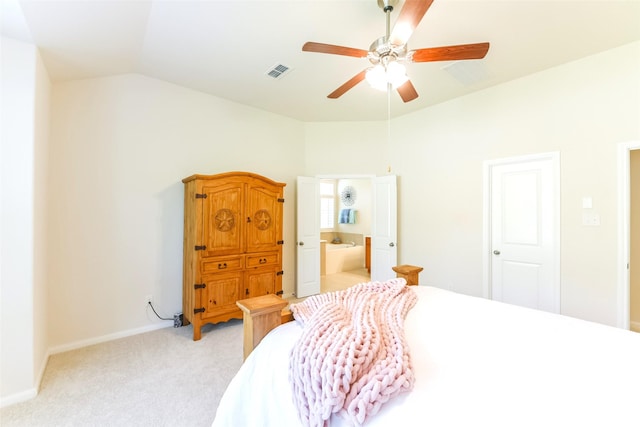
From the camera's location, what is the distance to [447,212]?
378cm

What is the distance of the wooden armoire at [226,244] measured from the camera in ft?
9.62

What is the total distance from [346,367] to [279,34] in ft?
8.23

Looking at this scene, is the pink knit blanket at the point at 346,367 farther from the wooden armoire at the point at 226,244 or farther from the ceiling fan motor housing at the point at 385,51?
the wooden armoire at the point at 226,244

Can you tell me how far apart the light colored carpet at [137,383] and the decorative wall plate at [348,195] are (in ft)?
17.2

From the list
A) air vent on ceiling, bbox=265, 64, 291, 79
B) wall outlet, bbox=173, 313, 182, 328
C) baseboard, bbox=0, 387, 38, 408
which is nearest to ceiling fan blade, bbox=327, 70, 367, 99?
air vent on ceiling, bbox=265, 64, 291, 79

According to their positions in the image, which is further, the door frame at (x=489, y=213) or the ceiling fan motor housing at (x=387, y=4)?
the door frame at (x=489, y=213)

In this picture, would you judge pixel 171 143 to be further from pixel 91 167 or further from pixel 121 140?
pixel 91 167

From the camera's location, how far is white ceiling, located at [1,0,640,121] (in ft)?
6.65

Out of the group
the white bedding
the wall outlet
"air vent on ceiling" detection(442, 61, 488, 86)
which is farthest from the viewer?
the wall outlet

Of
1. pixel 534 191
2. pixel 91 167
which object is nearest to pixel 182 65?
pixel 91 167

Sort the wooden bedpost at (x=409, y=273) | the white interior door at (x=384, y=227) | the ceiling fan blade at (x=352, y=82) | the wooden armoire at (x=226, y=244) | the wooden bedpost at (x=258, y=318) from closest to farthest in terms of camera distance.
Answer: the wooden bedpost at (x=258, y=318) < the ceiling fan blade at (x=352, y=82) < the wooden bedpost at (x=409, y=273) < the wooden armoire at (x=226, y=244) < the white interior door at (x=384, y=227)

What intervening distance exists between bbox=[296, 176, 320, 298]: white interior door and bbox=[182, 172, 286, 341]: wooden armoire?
30.2 inches

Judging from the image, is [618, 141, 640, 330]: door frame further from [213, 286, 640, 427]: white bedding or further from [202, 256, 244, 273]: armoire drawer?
[202, 256, 244, 273]: armoire drawer

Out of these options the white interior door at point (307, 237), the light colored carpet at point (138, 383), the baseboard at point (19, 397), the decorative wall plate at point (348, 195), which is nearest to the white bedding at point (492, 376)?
the light colored carpet at point (138, 383)
